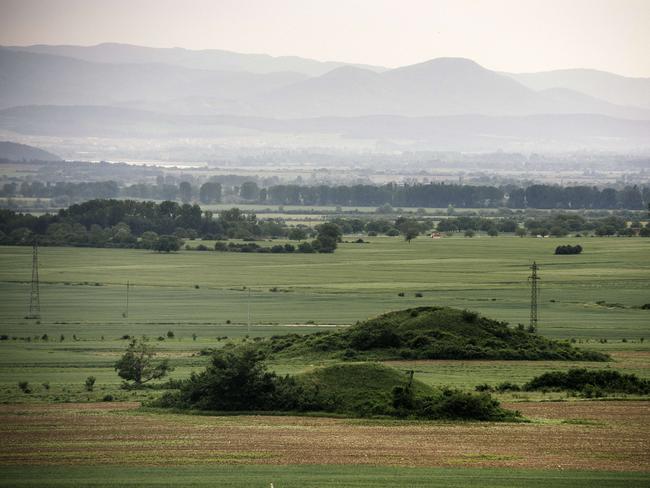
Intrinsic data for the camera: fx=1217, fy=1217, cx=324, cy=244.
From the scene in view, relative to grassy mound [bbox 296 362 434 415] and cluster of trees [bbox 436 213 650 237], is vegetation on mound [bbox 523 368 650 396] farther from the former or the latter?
cluster of trees [bbox 436 213 650 237]

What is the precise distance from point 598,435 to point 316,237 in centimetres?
8377

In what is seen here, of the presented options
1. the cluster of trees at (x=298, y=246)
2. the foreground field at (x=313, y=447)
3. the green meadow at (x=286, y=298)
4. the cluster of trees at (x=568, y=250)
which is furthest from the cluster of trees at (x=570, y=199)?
the foreground field at (x=313, y=447)

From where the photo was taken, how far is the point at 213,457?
27.5m

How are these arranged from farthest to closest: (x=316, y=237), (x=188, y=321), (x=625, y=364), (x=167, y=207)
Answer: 1. (x=167, y=207)
2. (x=316, y=237)
3. (x=188, y=321)
4. (x=625, y=364)

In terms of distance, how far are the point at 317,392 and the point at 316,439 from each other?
4753 mm

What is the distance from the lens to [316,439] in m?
29.6

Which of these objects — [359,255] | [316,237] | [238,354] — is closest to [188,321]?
[238,354]

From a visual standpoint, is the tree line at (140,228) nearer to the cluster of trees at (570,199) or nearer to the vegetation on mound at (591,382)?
the cluster of trees at (570,199)

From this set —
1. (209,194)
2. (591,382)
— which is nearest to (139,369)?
(591,382)

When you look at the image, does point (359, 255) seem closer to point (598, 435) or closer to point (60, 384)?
point (60, 384)

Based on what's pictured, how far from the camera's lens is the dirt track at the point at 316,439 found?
27.3 m

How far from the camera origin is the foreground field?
25578 millimetres

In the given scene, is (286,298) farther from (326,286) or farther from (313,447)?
(313,447)

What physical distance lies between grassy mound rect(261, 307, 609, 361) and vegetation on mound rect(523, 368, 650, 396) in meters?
6.68
